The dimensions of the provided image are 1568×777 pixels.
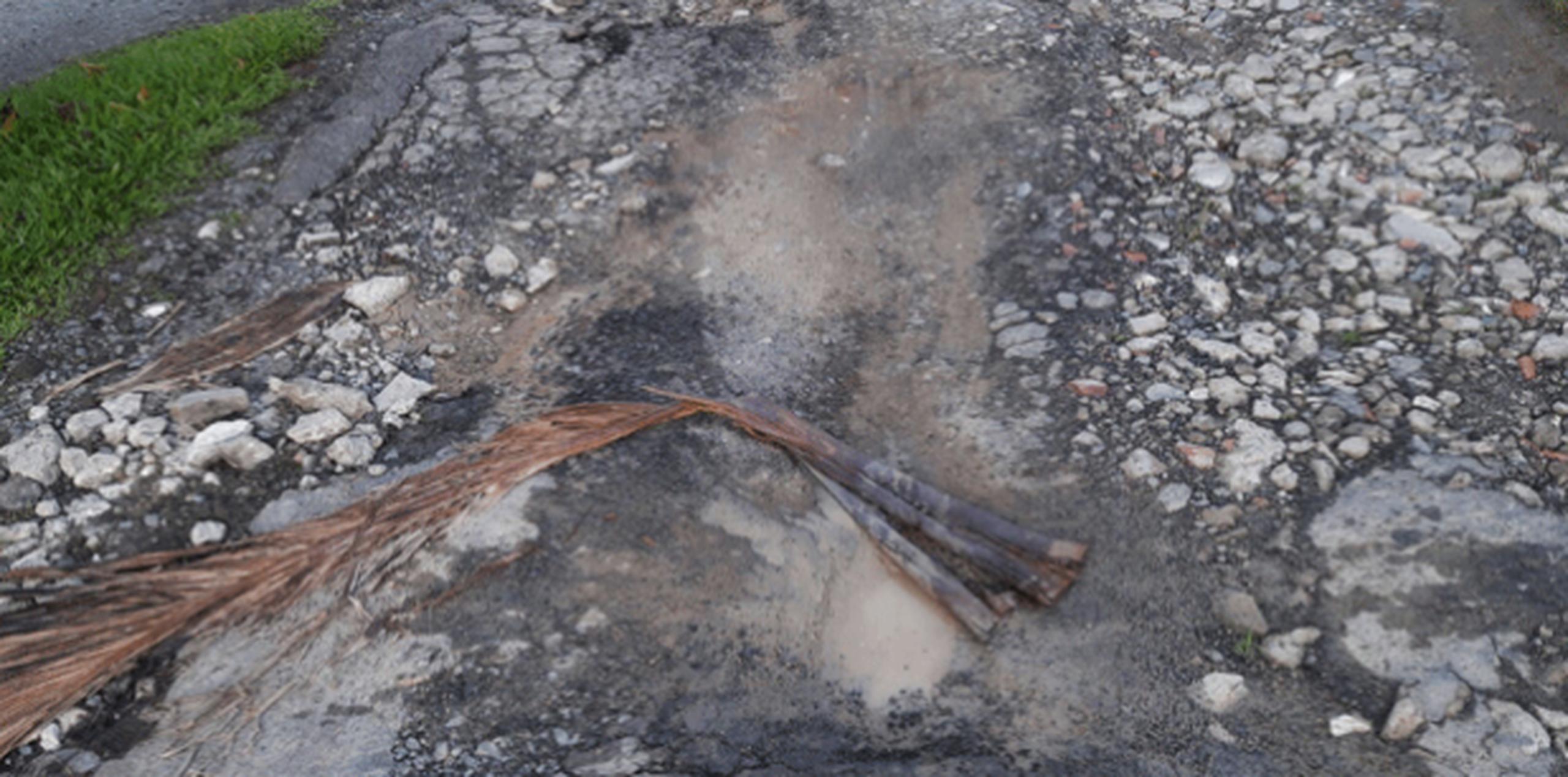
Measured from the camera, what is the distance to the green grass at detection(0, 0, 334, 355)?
3.80 m

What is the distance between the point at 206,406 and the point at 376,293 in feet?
2.15

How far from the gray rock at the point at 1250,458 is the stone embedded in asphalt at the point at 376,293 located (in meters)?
2.42

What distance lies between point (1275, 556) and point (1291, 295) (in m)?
1.01

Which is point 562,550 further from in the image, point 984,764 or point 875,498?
point 984,764

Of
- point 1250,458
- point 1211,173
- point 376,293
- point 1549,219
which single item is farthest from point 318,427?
point 1549,219

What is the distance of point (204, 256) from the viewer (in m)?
3.84

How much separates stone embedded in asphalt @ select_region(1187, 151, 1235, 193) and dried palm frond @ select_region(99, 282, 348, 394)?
2.72 meters

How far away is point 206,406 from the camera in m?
3.25

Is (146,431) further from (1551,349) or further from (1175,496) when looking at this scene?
(1551,349)

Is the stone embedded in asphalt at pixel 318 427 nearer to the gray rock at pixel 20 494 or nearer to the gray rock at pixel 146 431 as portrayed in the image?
the gray rock at pixel 146 431

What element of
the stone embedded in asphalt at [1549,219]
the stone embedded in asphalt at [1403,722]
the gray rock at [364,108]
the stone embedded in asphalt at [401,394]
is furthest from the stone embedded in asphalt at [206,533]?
the stone embedded in asphalt at [1549,219]

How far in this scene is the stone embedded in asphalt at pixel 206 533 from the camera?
3033 mm

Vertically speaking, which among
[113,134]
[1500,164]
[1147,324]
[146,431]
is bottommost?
[1147,324]

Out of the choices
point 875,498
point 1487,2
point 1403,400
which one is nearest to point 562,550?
point 875,498
